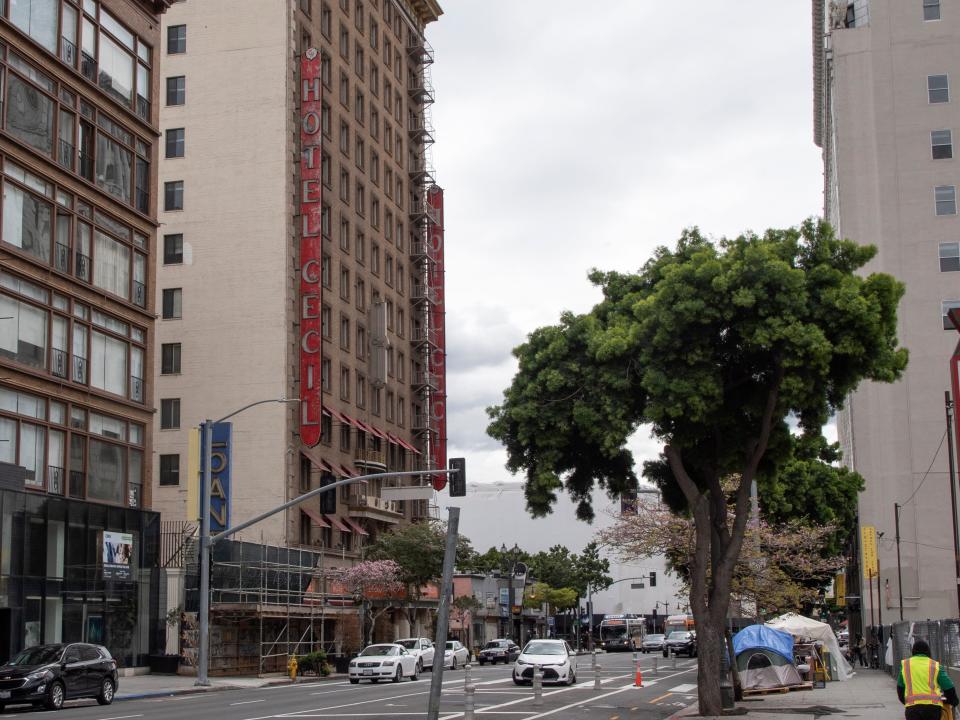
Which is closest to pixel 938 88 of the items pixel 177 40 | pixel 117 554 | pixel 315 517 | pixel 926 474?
pixel 926 474

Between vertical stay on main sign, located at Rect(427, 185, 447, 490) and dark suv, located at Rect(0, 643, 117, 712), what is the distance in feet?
169

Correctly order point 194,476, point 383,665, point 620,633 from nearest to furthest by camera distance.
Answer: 1. point 383,665
2. point 194,476
3. point 620,633

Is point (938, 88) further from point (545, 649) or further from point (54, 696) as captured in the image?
point (54, 696)

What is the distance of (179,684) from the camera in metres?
42.2

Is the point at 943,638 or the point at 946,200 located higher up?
the point at 946,200

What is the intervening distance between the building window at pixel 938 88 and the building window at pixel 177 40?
43013mm

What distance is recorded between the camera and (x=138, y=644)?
47.3m

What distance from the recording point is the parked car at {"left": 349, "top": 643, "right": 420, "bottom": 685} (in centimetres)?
4438

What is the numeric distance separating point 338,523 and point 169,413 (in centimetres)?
1094

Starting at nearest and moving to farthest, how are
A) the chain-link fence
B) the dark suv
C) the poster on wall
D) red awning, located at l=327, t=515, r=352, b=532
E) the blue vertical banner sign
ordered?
the chain-link fence, the dark suv, the poster on wall, the blue vertical banner sign, red awning, located at l=327, t=515, r=352, b=532

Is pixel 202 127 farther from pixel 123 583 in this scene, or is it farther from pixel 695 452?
pixel 695 452

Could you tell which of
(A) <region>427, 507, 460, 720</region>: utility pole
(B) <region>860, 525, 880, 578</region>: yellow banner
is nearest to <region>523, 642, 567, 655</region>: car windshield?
(B) <region>860, 525, 880, 578</region>: yellow banner

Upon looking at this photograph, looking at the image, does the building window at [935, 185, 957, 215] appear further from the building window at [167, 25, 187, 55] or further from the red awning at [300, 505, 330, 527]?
the building window at [167, 25, 187, 55]

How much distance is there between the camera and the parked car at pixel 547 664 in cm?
4016
